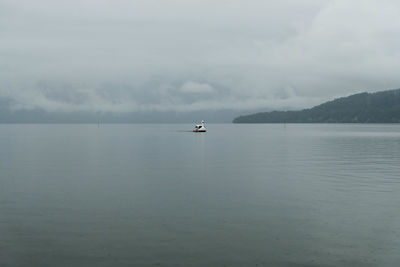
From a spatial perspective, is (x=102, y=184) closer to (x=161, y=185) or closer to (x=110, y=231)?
(x=161, y=185)

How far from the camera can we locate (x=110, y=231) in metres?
33.1

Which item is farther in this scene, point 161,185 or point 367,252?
point 161,185

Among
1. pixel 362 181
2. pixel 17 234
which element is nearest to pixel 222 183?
pixel 362 181

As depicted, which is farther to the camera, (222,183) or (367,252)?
(222,183)

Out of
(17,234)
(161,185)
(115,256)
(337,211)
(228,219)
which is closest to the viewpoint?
(115,256)

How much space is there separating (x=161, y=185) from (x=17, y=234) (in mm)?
26000

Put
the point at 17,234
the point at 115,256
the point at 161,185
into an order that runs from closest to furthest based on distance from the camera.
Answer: the point at 115,256
the point at 17,234
the point at 161,185

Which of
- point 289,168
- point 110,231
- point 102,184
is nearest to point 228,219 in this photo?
point 110,231

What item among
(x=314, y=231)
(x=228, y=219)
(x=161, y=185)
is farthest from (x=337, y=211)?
(x=161, y=185)

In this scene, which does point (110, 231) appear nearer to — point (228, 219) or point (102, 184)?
point (228, 219)

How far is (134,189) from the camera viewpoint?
5325 centimetres

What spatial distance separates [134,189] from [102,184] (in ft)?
20.8

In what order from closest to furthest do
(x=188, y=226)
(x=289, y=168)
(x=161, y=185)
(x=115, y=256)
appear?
(x=115, y=256) < (x=188, y=226) < (x=161, y=185) < (x=289, y=168)

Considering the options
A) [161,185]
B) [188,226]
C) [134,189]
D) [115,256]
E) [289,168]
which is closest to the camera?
[115,256]
